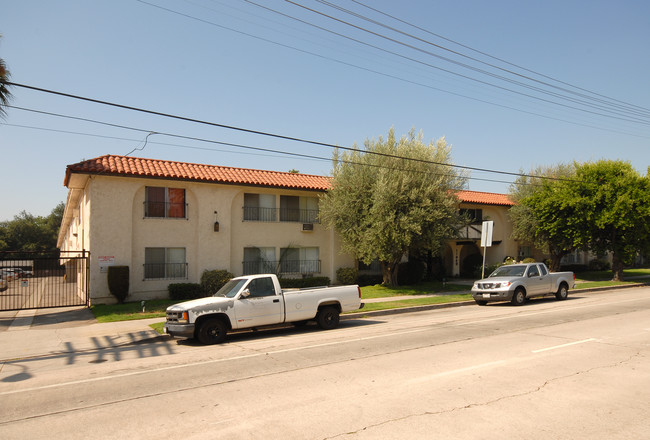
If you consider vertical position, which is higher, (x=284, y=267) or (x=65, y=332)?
(x=284, y=267)

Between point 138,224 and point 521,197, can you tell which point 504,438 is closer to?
point 138,224

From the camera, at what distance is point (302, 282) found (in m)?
22.5

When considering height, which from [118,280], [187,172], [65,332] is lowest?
[65,332]

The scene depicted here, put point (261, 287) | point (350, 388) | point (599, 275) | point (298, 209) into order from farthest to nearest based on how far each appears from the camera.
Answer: point (599, 275) < point (298, 209) < point (261, 287) < point (350, 388)

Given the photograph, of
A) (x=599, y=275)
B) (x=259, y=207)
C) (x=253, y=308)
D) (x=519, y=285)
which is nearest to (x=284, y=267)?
(x=259, y=207)

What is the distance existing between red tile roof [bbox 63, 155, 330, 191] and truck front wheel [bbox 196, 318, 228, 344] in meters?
10.1

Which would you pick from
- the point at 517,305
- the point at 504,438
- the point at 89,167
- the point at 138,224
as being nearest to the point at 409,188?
the point at 517,305

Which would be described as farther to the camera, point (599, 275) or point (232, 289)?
point (599, 275)

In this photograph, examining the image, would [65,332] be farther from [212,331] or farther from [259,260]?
[259,260]

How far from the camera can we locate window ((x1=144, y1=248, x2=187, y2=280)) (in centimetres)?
1948

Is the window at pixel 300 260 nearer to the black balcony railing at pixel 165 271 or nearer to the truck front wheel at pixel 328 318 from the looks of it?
the black balcony railing at pixel 165 271

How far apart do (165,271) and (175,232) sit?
1748 millimetres

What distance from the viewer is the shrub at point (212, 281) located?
779 inches

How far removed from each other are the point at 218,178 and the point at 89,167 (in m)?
5.23
